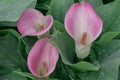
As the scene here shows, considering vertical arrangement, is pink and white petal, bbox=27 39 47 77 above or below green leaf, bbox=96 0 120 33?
below

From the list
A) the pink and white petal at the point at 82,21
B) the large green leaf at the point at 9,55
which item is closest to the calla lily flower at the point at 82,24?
the pink and white petal at the point at 82,21

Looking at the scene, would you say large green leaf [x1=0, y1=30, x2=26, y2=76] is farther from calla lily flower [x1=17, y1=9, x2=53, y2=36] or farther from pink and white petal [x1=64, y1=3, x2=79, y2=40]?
pink and white petal [x1=64, y1=3, x2=79, y2=40]

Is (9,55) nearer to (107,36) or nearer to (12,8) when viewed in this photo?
(12,8)

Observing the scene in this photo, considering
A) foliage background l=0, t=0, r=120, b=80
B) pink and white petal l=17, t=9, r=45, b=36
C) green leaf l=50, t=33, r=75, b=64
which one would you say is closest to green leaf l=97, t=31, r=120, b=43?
foliage background l=0, t=0, r=120, b=80

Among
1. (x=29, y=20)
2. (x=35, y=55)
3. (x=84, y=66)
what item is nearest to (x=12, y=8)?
(x=29, y=20)

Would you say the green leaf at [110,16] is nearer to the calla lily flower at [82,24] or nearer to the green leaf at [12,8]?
the calla lily flower at [82,24]

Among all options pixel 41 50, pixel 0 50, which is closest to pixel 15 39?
pixel 0 50
